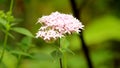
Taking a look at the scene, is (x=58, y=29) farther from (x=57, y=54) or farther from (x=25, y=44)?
(x=25, y=44)

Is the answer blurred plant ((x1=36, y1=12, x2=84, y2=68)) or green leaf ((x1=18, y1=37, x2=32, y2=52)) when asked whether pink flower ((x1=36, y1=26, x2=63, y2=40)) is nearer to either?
blurred plant ((x1=36, y1=12, x2=84, y2=68))

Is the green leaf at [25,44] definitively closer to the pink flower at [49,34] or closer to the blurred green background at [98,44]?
the pink flower at [49,34]

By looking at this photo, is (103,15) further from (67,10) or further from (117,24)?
(67,10)

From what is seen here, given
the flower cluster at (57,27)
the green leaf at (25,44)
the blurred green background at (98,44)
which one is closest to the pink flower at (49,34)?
the flower cluster at (57,27)

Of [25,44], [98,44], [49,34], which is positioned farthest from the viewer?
[98,44]

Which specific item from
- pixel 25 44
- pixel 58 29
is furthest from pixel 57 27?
pixel 25 44

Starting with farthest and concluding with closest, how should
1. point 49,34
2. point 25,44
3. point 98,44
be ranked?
point 98,44
point 25,44
point 49,34

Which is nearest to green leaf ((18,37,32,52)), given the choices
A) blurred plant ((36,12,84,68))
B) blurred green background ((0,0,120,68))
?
blurred plant ((36,12,84,68))

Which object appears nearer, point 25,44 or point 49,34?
point 49,34
